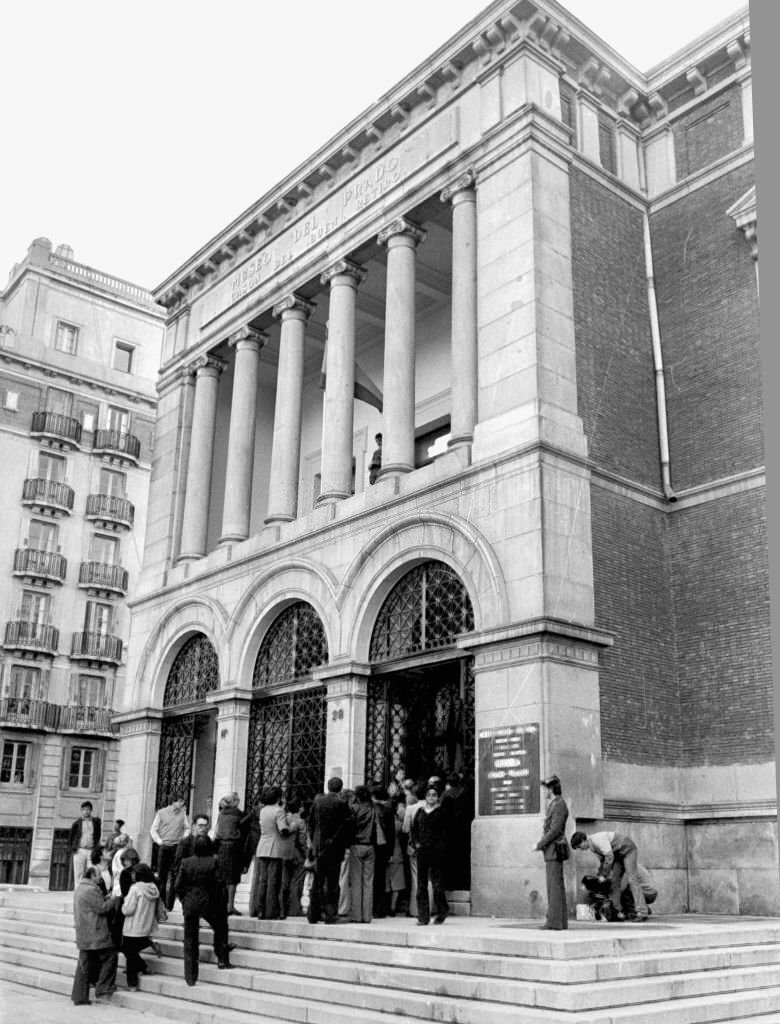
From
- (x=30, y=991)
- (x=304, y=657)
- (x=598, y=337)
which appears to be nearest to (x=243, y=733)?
(x=304, y=657)

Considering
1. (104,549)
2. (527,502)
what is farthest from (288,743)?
(104,549)

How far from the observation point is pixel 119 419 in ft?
138

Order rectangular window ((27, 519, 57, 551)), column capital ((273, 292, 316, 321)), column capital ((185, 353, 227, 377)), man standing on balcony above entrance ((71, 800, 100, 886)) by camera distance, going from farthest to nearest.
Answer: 1. rectangular window ((27, 519, 57, 551))
2. column capital ((185, 353, 227, 377))
3. column capital ((273, 292, 316, 321))
4. man standing on balcony above entrance ((71, 800, 100, 886))

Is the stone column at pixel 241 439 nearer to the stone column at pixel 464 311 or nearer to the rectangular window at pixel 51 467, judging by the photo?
the stone column at pixel 464 311

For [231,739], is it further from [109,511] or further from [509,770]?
[109,511]

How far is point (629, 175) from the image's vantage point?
65.7 feet

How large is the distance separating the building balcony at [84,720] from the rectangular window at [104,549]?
18.2 feet

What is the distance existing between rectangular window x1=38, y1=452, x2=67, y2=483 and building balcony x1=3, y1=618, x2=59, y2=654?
17.9 feet

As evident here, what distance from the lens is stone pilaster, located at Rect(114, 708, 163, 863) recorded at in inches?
917

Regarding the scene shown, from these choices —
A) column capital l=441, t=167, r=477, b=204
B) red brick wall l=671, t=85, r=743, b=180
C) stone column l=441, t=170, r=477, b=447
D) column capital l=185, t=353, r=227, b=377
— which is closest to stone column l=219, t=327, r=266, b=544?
column capital l=185, t=353, r=227, b=377

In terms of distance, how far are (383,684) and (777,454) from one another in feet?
55.6

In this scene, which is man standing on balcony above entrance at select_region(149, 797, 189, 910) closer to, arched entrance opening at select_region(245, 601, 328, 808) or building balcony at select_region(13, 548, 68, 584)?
arched entrance opening at select_region(245, 601, 328, 808)

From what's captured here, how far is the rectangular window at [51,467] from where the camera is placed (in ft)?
129

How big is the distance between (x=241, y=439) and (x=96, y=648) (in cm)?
1842
